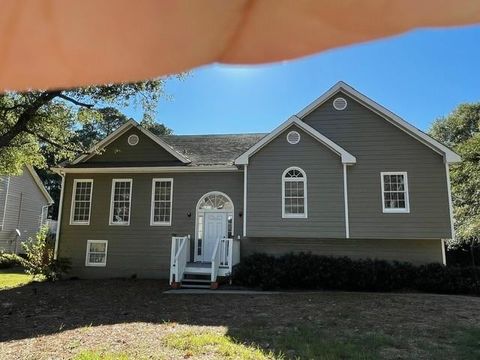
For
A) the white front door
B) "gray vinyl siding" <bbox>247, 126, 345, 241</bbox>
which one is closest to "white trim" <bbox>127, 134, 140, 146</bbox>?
the white front door

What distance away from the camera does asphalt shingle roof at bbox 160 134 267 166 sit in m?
18.7

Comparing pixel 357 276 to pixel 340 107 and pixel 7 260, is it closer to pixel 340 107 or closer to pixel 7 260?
pixel 340 107

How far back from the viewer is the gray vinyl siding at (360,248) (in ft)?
52.2

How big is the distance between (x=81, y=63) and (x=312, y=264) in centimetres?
1492

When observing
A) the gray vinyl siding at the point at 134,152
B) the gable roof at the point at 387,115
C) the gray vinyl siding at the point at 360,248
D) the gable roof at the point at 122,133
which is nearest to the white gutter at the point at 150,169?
the gable roof at the point at 122,133

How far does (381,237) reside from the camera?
15.5 metres

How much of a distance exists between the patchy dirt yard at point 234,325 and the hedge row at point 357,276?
4.12 ft

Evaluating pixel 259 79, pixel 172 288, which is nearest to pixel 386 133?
pixel 172 288

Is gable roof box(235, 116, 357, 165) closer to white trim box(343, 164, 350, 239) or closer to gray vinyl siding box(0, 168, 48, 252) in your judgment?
white trim box(343, 164, 350, 239)

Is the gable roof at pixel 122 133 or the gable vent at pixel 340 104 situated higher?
the gable vent at pixel 340 104

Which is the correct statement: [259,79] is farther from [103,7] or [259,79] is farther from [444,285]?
[444,285]

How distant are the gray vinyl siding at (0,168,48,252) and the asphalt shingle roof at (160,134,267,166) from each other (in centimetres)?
1471

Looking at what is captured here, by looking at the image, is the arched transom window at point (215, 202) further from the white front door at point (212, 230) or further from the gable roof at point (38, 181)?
the gable roof at point (38, 181)

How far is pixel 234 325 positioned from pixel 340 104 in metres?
10.6
